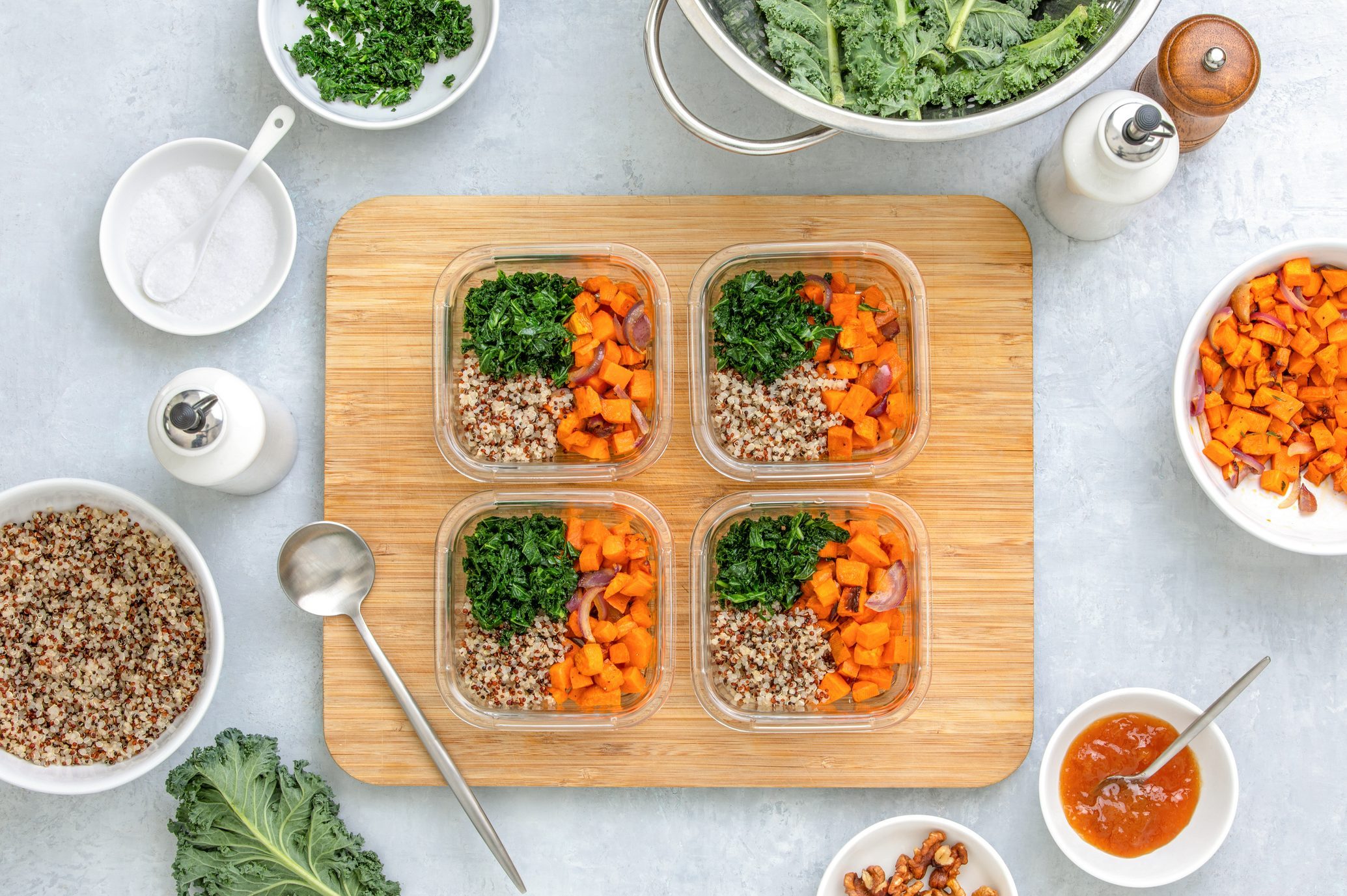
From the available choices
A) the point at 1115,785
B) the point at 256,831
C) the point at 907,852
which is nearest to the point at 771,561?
the point at 907,852

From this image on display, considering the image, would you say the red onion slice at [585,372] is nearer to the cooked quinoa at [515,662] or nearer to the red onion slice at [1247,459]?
the cooked quinoa at [515,662]

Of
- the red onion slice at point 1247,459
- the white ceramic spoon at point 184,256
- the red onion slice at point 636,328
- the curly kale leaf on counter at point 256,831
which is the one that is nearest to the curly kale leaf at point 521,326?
the red onion slice at point 636,328

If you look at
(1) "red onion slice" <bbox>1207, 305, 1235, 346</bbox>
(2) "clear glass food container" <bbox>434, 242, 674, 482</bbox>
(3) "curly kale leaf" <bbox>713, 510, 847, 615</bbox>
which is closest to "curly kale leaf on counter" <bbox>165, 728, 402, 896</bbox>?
(2) "clear glass food container" <bbox>434, 242, 674, 482</bbox>

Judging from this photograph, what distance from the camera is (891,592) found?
7.14 feet

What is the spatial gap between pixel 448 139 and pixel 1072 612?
1.96m

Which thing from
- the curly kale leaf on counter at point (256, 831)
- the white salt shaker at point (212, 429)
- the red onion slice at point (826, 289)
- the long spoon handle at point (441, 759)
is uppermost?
the red onion slice at point (826, 289)

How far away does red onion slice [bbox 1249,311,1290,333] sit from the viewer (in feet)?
7.32

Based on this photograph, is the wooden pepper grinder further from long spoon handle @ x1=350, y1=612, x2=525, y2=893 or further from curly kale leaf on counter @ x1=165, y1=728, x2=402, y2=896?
curly kale leaf on counter @ x1=165, y1=728, x2=402, y2=896

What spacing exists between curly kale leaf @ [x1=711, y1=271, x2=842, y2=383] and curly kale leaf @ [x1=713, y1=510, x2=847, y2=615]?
0.35 m

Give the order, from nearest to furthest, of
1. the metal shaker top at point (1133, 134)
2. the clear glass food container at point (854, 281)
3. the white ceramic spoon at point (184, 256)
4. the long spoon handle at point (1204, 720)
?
the metal shaker top at point (1133, 134), the long spoon handle at point (1204, 720), the clear glass food container at point (854, 281), the white ceramic spoon at point (184, 256)

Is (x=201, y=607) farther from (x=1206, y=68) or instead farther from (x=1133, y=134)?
(x=1206, y=68)

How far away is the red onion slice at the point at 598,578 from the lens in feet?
7.20

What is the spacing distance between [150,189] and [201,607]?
3.44 feet

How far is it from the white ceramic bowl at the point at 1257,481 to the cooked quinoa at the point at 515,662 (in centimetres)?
151
